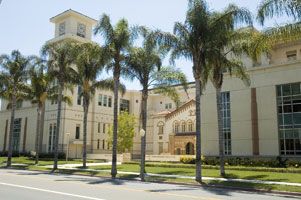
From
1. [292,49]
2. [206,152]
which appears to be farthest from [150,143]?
[292,49]

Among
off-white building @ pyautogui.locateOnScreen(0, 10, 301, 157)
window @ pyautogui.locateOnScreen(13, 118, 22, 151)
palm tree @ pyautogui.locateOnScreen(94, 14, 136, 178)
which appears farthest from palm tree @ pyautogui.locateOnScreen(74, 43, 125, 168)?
window @ pyautogui.locateOnScreen(13, 118, 22, 151)

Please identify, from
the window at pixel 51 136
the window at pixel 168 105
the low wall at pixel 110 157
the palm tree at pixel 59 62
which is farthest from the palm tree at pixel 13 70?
the window at pixel 168 105

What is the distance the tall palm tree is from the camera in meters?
19.6

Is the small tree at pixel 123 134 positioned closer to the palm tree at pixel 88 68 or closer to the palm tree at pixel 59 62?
the palm tree at pixel 88 68

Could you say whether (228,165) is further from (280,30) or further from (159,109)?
(159,109)

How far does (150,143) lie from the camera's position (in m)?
51.5

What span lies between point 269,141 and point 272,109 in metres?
2.93

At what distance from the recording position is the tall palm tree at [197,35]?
1958 centimetres

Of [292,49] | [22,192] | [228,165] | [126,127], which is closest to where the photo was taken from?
[22,192]

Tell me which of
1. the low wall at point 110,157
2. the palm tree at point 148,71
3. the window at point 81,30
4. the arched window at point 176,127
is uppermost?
the window at point 81,30

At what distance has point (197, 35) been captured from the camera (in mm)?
19984

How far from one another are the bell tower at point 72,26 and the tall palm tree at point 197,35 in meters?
33.2

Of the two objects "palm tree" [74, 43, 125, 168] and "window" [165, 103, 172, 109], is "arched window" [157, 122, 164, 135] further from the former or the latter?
"palm tree" [74, 43, 125, 168]

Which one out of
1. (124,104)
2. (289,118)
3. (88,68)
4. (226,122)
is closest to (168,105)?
(124,104)
